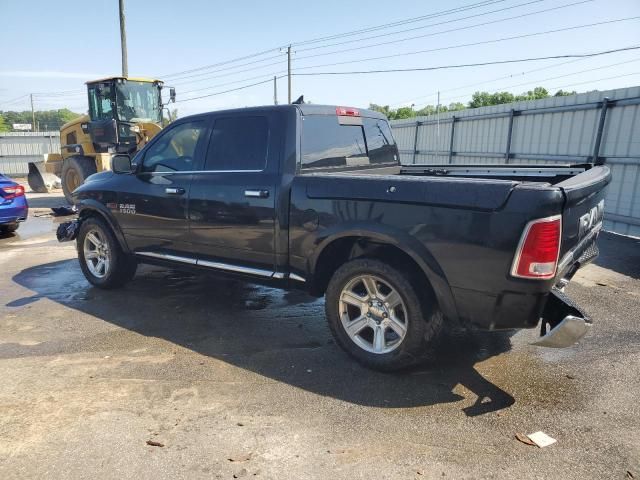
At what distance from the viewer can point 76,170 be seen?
1366cm

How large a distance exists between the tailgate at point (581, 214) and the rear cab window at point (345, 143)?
6.35 feet

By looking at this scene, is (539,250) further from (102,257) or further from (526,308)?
(102,257)

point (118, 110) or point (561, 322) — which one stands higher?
point (118, 110)

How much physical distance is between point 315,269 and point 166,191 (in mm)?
1975

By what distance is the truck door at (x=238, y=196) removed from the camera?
13.8 ft

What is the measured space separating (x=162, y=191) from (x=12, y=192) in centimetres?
636

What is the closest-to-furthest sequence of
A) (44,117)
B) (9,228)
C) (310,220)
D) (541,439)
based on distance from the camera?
(541,439)
(310,220)
(9,228)
(44,117)

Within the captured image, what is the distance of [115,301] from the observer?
18.0 feet

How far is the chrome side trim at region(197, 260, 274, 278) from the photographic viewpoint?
4.32 meters

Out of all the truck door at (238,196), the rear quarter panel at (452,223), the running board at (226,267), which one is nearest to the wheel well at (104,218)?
the running board at (226,267)

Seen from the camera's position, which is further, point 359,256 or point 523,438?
point 359,256

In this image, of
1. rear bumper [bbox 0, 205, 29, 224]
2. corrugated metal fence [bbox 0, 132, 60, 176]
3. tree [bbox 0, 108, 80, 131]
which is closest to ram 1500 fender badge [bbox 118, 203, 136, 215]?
rear bumper [bbox 0, 205, 29, 224]

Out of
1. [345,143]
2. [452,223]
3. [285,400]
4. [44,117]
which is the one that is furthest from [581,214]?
[44,117]

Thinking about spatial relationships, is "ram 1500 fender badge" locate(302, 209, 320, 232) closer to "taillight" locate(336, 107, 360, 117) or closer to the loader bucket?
"taillight" locate(336, 107, 360, 117)
